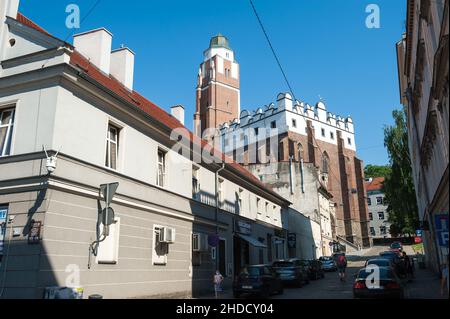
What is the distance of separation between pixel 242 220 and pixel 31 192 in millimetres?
15730

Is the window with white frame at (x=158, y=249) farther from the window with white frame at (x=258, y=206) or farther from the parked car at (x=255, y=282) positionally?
the window with white frame at (x=258, y=206)

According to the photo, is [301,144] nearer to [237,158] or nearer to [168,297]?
[237,158]

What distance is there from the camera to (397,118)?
131 ft

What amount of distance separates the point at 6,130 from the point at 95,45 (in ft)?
22.1

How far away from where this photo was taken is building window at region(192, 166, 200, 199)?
2034 centimetres

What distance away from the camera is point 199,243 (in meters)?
19.0

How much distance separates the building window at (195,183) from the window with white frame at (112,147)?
6090mm

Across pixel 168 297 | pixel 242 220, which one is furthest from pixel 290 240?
pixel 168 297

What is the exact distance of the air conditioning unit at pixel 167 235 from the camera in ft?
52.9

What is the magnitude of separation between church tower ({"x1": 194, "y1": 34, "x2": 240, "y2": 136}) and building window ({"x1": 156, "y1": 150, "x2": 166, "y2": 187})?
58815 mm

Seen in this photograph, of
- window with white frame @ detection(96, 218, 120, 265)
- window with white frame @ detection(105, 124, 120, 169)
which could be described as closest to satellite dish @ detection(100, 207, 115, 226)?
window with white frame @ detection(96, 218, 120, 265)

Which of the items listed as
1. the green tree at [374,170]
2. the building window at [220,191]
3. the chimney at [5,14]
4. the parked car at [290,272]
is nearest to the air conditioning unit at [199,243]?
the building window at [220,191]

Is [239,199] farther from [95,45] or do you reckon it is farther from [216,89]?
[216,89]

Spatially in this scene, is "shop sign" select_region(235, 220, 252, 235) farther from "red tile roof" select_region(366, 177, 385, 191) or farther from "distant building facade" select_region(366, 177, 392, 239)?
"red tile roof" select_region(366, 177, 385, 191)
